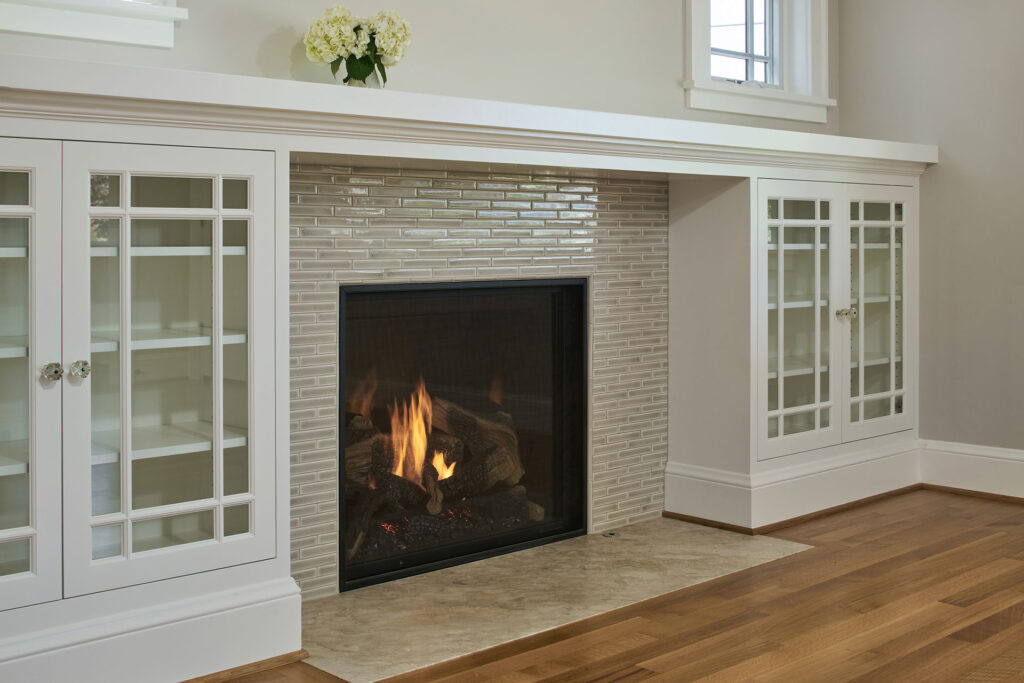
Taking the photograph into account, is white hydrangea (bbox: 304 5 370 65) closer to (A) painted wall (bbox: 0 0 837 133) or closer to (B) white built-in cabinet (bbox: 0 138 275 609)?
(A) painted wall (bbox: 0 0 837 133)

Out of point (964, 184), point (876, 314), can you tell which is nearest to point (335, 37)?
point (876, 314)

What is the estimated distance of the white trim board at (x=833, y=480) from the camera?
463 centimetres

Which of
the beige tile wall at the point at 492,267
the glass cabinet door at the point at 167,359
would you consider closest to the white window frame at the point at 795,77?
the beige tile wall at the point at 492,267

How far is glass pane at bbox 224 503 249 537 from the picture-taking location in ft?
9.91

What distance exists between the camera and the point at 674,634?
10.9 ft

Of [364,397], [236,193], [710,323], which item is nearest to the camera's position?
[236,193]

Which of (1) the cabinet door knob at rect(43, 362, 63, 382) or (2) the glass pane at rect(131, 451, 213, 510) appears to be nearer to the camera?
(1) the cabinet door knob at rect(43, 362, 63, 382)

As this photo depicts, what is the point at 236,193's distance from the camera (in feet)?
9.75

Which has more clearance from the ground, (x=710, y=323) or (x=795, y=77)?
(x=795, y=77)

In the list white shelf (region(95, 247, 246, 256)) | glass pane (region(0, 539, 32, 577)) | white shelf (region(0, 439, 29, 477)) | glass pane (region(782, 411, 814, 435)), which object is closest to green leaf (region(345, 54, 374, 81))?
white shelf (region(95, 247, 246, 256))

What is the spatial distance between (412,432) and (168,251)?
1431 millimetres

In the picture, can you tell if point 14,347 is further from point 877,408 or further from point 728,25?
point 877,408

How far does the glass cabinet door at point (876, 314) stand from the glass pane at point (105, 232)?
11.3 feet

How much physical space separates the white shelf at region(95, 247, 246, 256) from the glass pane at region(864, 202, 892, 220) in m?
3.31
